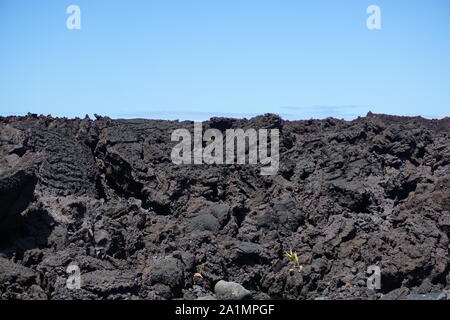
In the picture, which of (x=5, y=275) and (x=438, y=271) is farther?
(x=438, y=271)

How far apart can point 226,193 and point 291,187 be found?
1.77 meters

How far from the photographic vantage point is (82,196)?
531 inches

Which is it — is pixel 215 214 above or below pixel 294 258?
above

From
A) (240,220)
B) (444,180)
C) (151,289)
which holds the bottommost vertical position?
(151,289)

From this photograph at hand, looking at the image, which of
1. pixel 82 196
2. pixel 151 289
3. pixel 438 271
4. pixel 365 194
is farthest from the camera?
pixel 365 194

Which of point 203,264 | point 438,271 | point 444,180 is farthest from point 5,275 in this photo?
point 444,180

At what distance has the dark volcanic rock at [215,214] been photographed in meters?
11.5

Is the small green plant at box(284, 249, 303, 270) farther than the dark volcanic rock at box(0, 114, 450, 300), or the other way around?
the small green plant at box(284, 249, 303, 270)

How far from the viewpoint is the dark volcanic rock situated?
37.7 feet

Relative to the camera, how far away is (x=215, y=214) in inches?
547

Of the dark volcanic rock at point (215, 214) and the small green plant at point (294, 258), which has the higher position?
the dark volcanic rock at point (215, 214)

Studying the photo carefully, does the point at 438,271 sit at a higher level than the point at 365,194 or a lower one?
lower

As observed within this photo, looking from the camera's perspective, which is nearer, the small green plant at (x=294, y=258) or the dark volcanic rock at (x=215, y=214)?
the dark volcanic rock at (x=215, y=214)
